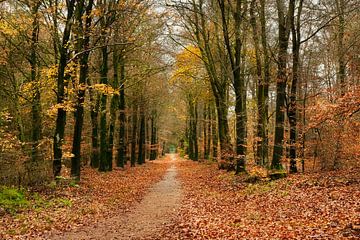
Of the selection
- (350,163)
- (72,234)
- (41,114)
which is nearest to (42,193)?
(72,234)

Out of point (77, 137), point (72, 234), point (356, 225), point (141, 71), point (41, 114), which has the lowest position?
point (72, 234)

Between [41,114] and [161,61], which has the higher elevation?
[161,61]

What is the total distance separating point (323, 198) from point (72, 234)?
7817 millimetres

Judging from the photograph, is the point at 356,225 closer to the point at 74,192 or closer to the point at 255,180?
the point at 255,180

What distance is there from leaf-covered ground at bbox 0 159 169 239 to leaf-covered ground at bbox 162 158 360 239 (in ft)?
9.28

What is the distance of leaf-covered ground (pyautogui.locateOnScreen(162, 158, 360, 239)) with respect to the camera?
8781 millimetres

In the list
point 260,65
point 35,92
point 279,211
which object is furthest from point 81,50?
point 279,211

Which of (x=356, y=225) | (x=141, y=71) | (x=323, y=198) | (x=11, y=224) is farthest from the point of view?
(x=141, y=71)

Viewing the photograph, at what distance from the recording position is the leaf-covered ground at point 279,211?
8.78 meters

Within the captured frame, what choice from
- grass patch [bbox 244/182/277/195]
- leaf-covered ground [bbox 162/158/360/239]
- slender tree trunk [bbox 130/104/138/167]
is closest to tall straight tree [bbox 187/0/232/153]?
grass patch [bbox 244/182/277/195]

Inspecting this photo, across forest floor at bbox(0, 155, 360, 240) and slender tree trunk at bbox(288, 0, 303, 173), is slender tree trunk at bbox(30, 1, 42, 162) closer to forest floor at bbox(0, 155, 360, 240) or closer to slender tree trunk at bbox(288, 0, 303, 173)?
forest floor at bbox(0, 155, 360, 240)

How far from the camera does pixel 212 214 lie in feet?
41.0

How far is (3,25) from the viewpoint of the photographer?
718 inches

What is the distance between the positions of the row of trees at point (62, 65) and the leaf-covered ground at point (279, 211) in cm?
718
